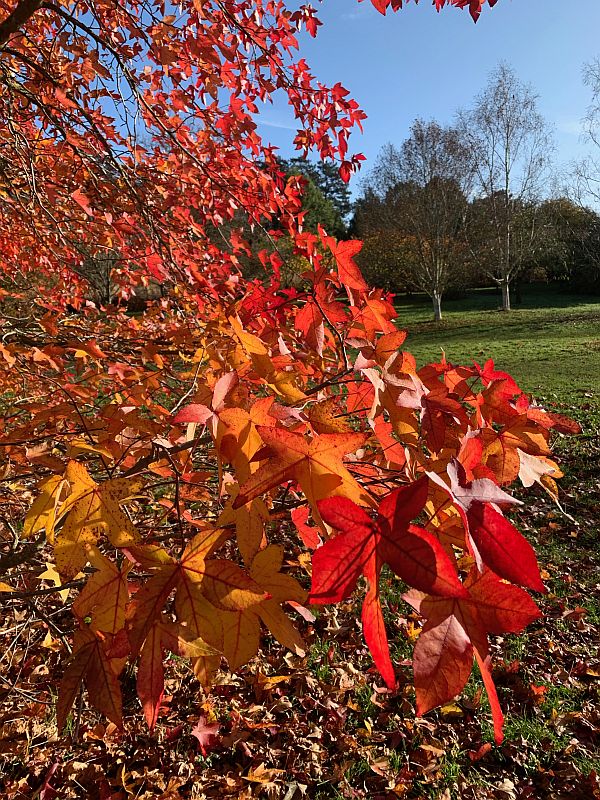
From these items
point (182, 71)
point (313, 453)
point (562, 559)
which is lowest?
point (562, 559)

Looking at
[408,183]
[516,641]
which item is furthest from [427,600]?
[408,183]

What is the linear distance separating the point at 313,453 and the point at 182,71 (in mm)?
3206

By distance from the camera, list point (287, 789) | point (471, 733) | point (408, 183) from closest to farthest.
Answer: point (287, 789)
point (471, 733)
point (408, 183)

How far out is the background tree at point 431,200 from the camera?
21688 mm

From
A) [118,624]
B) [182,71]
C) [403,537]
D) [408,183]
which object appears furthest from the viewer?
[408,183]

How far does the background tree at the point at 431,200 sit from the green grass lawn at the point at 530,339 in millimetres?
2500

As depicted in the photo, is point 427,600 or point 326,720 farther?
point 326,720

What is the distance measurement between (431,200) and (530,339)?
32.6ft

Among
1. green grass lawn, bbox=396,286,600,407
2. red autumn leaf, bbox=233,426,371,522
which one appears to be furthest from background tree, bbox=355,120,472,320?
red autumn leaf, bbox=233,426,371,522

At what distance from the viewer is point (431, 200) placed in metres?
21.9

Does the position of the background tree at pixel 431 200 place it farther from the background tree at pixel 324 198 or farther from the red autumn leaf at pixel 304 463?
the red autumn leaf at pixel 304 463

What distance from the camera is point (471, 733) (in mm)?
2334

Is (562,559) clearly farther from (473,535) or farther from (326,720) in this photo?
(473,535)

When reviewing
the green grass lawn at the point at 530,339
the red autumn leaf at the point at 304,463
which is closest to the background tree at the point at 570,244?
the green grass lawn at the point at 530,339
